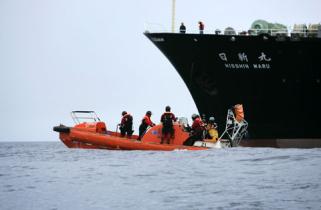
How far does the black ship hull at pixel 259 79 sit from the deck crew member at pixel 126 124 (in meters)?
6.89

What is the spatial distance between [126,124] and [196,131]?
341 centimetres

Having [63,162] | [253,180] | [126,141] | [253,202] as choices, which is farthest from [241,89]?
[253,202]

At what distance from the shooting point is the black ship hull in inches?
1410

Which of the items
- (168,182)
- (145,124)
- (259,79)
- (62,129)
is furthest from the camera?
(259,79)

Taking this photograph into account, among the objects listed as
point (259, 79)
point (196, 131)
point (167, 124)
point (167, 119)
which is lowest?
point (196, 131)

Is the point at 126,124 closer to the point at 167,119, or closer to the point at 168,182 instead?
the point at 167,119

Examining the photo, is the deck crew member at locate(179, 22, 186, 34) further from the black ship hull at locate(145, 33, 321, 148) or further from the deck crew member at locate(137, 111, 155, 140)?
the deck crew member at locate(137, 111, 155, 140)

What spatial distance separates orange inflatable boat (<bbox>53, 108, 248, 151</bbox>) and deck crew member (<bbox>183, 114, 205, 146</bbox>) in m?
0.17

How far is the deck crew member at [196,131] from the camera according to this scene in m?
30.6

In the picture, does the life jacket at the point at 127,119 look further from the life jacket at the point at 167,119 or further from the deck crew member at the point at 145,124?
the life jacket at the point at 167,119

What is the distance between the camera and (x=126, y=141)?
3120 cm

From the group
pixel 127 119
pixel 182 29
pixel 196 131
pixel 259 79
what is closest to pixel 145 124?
pixel 127 119

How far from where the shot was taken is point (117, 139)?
31.4m

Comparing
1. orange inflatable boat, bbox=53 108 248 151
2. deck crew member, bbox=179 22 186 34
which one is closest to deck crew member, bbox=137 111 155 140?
orange inflatable boat, bbox=53 108 248 151
